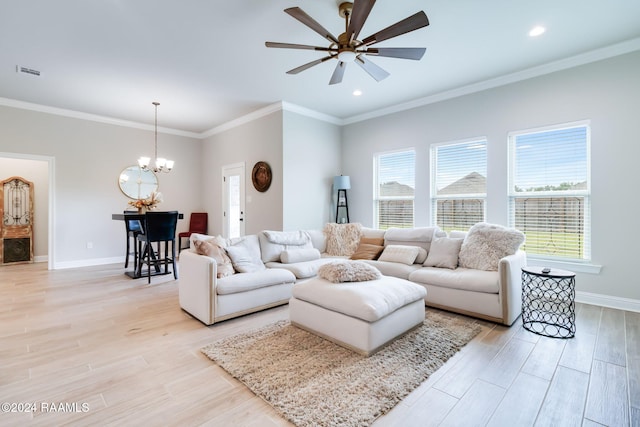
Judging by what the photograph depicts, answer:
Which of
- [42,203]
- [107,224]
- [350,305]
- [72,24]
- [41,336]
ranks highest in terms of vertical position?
[72,24]

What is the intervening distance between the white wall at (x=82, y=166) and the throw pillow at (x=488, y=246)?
6391mm

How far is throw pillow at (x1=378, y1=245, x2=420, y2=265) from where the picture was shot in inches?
155

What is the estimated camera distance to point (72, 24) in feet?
9.66

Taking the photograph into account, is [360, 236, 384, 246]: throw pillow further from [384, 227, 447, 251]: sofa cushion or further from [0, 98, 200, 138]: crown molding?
[0, 98, 200, 138]: crown molding

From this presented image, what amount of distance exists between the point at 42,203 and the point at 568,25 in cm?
936

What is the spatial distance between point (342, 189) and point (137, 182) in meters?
4.47

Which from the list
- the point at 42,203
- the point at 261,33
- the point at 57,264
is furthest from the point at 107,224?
the point at 261,33

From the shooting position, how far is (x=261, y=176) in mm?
5652

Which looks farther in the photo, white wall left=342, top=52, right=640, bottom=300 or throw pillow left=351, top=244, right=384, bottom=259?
throw pillow left=351, top=244, right=384, bottom=259

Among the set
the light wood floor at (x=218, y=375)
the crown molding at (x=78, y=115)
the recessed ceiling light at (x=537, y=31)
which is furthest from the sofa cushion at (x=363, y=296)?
the crown molding at (x=78, y=115)

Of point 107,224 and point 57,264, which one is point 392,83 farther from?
point 57,264

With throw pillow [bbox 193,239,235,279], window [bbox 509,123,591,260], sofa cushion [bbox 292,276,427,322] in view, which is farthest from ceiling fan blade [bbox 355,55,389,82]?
throw pillow [bbox 193,239,235,279]

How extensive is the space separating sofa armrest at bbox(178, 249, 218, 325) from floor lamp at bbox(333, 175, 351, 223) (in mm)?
3170

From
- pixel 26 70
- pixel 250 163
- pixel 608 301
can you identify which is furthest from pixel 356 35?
pixel 26 70
